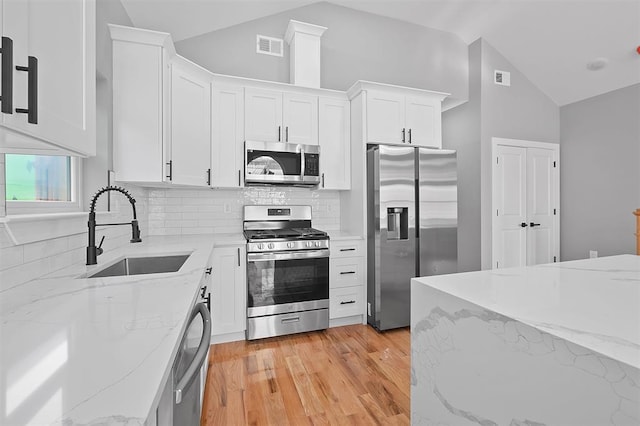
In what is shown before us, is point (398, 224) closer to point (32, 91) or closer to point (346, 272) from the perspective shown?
point (346, 272)

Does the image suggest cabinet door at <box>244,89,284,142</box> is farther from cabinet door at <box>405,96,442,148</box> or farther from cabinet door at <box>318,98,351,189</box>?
cabinet door at <box>405,96,442,148</box>

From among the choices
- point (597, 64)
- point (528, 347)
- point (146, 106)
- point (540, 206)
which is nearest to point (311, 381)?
point (528, 347)

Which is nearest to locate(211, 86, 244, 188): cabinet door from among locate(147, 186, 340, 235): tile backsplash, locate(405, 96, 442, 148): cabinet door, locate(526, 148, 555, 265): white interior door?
locate(147, 186, 340, 235): tile backsplash

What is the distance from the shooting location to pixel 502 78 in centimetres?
412

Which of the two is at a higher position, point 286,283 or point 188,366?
point 188,366

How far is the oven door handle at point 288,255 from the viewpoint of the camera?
264 centimetres

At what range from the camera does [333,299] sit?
2.93 metres

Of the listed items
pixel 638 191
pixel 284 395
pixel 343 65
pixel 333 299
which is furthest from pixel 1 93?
pixel 638 191

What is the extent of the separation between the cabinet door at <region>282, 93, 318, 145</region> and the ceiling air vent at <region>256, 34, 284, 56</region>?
2.26ft

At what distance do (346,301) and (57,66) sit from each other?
2688mm

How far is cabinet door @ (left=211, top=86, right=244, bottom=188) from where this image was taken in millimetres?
2869

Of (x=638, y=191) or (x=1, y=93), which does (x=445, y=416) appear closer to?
(x=1, y=93)

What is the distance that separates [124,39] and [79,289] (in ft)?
6.57

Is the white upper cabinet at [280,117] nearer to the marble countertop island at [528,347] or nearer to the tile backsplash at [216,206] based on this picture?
the tile backsplash at [216,206]
